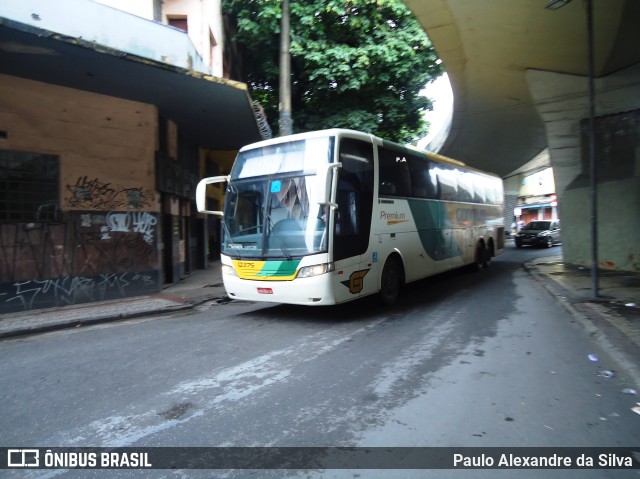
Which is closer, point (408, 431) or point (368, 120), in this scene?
point (408, 431)

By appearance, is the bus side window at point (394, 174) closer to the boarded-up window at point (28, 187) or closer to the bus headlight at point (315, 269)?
the bus headlight at point (315, 269)

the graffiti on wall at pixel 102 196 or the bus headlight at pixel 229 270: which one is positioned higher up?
the graffiti on wall at pixel 102 196

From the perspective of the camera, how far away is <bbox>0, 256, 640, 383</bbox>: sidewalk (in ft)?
18.3

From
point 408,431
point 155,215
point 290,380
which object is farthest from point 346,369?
point 155,215

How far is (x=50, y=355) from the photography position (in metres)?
5.71

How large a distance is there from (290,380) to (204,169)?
14.1 metres

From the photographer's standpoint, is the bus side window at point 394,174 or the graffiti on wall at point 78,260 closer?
the bus side window at point 394,174

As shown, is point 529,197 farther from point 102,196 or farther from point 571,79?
point 102,196

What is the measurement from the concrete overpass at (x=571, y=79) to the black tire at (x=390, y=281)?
19.7 feet

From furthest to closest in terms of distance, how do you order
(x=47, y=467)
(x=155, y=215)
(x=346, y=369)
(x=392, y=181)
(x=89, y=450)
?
(x=155, y=215)
(x=392, y=181)
(x=346, y=369)
(x=89, y=450)
(x=47, y=467)

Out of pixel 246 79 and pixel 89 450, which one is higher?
pixel 246 79

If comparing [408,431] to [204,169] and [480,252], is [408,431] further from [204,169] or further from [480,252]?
[204,169]

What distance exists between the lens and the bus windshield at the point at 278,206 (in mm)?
6543

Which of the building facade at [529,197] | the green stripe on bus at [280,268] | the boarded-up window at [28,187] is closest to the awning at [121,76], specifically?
the boarded-up window at [28,187]
